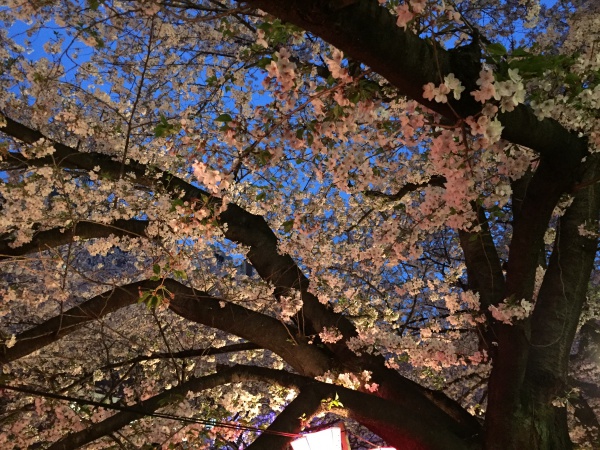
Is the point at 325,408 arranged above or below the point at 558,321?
below

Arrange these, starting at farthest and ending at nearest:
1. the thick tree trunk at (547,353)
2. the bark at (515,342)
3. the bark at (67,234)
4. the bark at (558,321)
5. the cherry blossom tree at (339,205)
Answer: the bark at (67,234) < the bark at (558,321) < the thick tree trunk at (547,353) < the bark at (515,342) < the cherry blossom tree at (339,205)

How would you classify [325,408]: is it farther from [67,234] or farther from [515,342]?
[67,234]

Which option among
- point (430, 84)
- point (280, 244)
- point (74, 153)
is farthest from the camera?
point (280, 244)

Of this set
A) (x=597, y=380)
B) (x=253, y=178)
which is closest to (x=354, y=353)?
(x=253, y=178)

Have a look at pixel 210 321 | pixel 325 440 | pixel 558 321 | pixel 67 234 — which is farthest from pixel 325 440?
pixel 67 234

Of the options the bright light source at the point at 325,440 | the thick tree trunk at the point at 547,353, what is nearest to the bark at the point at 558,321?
the thick tree trunk at the point at 547,353

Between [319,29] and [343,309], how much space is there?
428 centimetres

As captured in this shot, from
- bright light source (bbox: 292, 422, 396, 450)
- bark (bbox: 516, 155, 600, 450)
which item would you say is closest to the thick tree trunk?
bark (bbox: 516, 155, 600, 450)

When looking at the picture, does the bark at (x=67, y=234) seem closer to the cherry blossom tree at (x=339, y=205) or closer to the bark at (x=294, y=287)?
the cherry blossom tree at (x=339, y=205)

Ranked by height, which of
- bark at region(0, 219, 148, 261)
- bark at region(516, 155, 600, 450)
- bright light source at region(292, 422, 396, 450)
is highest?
bark at region(0, 219, 148, 261)

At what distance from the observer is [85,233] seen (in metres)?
4.65

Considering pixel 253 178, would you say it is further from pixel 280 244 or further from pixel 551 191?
pixel 551 191

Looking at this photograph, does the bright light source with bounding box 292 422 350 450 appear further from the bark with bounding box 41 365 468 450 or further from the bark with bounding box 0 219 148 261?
the bark with bounding box 0 219 148 261

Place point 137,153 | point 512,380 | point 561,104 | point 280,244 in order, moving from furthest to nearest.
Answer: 1. point 137,153
2. point 280,244
3. point 512,380
4. point 561,104
